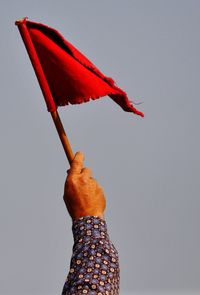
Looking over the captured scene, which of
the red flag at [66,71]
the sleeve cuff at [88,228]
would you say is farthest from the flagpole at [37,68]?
the sleeve cuff at [88,228]

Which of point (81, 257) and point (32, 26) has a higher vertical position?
point (32, 26)

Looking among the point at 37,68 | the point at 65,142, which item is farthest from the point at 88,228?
the point at 37,68

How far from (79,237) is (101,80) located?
1954mm

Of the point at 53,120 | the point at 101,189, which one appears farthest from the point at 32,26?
the point at 101,189

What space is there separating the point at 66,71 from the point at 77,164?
1.32m

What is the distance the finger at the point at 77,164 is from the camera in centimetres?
787

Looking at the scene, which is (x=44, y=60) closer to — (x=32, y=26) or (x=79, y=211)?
Answer: (x=32, y=26)

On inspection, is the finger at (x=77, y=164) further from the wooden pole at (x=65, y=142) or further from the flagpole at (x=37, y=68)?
the flagpole at (x=37, y=68)

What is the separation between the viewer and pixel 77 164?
7926 mm

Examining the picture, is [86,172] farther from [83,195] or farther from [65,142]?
[65,142]

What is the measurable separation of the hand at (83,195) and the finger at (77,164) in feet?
0.09

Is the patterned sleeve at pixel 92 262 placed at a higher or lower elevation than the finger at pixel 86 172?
lower

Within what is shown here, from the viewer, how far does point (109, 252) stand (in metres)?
7.39

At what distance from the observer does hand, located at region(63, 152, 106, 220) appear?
773cm
